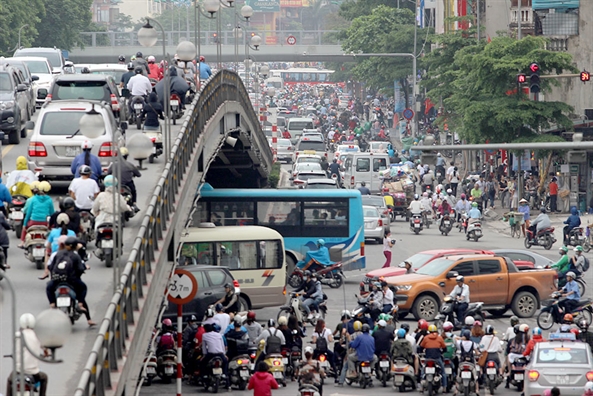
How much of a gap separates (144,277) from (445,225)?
29.0 meters

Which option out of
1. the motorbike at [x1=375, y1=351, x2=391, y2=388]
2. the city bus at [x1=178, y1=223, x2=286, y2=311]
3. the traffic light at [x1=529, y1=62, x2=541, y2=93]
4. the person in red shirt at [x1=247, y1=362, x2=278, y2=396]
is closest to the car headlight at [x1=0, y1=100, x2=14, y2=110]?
the city bus at [x1=178, y1=223, x2=286, y2=311]

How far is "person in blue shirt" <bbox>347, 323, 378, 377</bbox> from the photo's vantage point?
24953mm

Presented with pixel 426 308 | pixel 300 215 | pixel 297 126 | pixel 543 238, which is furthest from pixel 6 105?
pixel 297 126

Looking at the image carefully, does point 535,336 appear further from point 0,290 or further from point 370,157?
point 370,157

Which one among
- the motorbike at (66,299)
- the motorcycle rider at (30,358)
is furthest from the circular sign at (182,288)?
the motorcycle rider at (30,358)

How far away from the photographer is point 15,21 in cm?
7950

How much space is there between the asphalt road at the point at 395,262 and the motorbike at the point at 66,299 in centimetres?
796

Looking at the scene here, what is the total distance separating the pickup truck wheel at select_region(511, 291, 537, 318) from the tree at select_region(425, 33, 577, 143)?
18.8 metres

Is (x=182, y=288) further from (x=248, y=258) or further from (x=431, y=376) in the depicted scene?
(x=248, y=258)

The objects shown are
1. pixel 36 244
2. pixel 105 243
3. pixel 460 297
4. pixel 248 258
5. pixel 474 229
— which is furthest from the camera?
pixel 474 229

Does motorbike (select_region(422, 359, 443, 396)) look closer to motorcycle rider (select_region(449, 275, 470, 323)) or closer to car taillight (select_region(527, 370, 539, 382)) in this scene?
car taillight (select_region(527, 370, 539, 382))

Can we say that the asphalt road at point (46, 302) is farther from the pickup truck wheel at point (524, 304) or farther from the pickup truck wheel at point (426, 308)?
the pickup truck wheel at point (524, 304)

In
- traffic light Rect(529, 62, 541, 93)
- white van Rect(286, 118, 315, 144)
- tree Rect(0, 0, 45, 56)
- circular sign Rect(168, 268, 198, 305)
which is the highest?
tree Rect(0, 0, 45, 56)

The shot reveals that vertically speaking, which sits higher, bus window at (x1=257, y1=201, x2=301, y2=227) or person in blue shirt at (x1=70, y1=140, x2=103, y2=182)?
person in blue shirt at (x1=70, y1=140, x2=103, y2=182)
